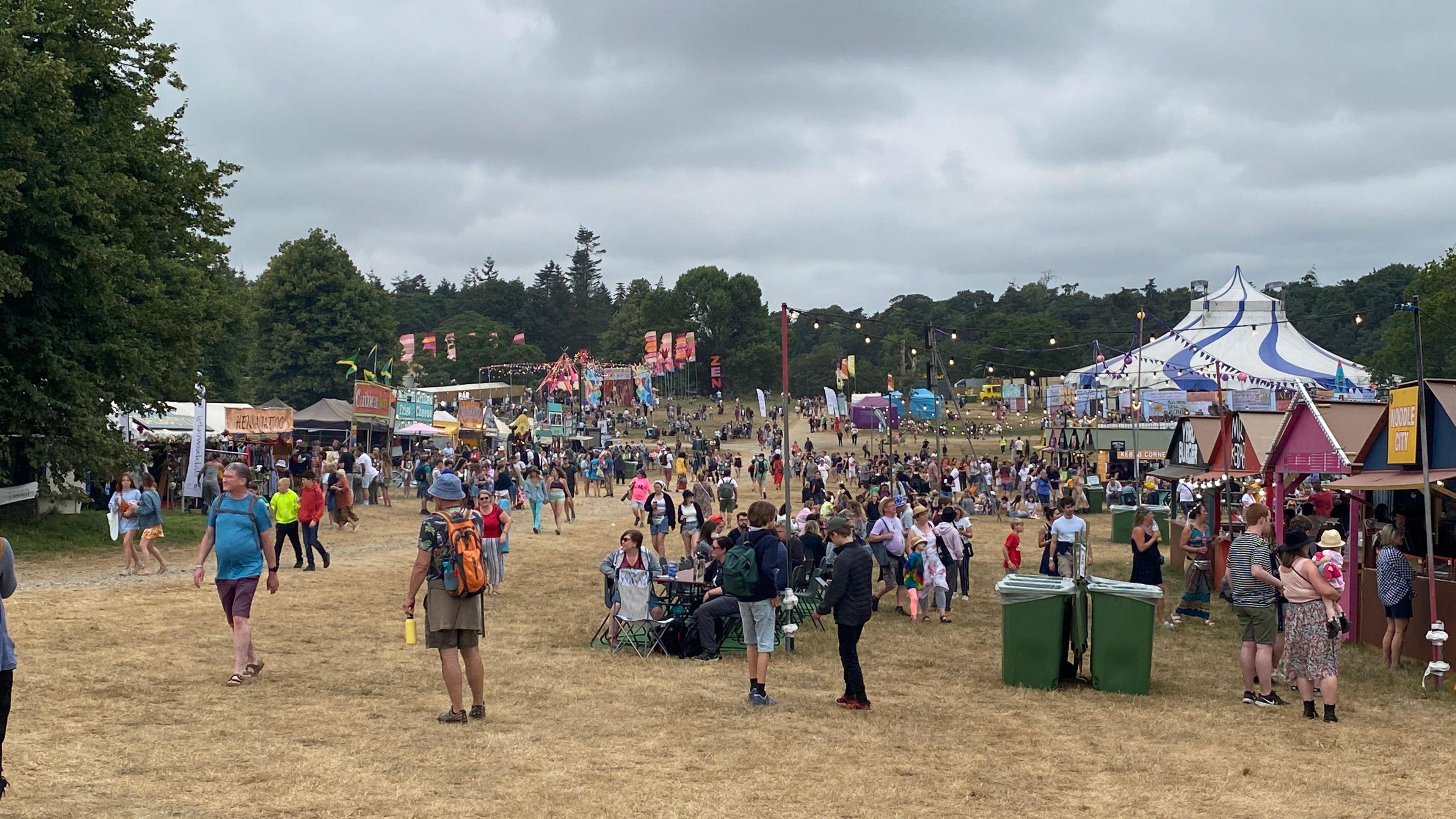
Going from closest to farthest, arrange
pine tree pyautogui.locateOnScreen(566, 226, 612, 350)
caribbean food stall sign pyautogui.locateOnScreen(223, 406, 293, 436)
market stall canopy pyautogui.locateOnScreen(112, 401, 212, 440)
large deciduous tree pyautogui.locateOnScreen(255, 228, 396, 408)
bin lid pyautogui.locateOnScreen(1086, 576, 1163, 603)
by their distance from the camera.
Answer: bin lid pyautogui.locateOnScreen(1086, 576, 1163, 603), caribbean food stall sign pyautogui.locateOnScreen(223, 406, 293, 436), market stall canopy pyautogui.locateOnScreen(112, 401, 212, 440), large deciduous tree pyautogui.locateOnScreen(255, 228, 396, 408), pine tree pyautogui.locateOnScreen(566, 226, 612, 350)

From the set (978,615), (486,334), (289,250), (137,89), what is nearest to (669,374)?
(486,334)

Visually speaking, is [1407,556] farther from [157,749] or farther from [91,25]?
[91,25]

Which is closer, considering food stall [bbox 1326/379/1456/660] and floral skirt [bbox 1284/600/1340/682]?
floral skirt [bbox 1284/600/1340/682]

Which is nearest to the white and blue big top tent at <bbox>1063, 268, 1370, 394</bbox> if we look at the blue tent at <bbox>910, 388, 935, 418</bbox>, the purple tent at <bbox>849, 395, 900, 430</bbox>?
the blue tent at <bbox>910, 388, 935, 418</bbox>

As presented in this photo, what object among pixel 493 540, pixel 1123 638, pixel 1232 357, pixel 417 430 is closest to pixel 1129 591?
pixel 1123 638

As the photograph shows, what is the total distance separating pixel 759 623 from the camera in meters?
9.09

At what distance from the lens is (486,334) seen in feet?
352

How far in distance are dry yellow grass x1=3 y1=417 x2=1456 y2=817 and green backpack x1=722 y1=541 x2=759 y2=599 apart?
0.91 meters

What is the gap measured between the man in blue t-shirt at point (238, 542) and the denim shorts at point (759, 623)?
11.4 feet

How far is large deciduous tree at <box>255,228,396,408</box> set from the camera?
7356 centimetres

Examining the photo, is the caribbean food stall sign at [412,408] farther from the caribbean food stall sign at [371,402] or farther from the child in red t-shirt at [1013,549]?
the child in red t-shirt at [1013,549]

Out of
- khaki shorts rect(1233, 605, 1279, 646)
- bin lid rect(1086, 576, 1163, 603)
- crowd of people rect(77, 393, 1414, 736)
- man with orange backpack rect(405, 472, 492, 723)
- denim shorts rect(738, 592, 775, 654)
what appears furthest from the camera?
bin lid rect(1086, 576, 1163, 603)

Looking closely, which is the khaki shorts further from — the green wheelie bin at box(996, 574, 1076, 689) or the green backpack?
the green backpack

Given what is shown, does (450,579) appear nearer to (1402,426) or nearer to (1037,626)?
(1037,626)
